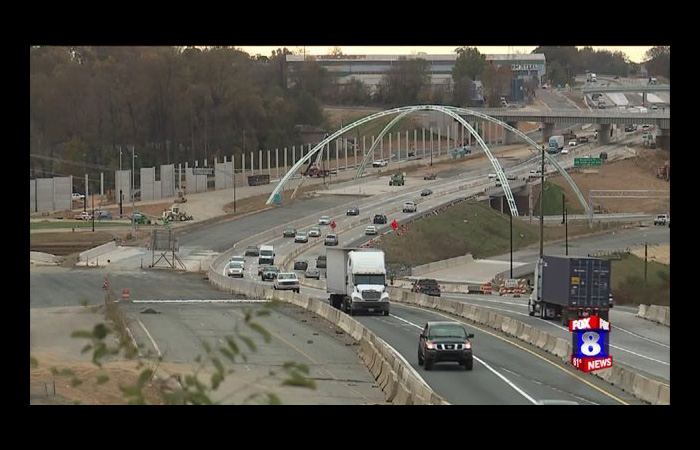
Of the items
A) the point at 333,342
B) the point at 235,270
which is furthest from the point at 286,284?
the point at 333,342

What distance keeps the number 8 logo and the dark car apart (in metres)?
4.21

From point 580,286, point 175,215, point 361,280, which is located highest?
point 175,215

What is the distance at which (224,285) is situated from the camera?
87812mm

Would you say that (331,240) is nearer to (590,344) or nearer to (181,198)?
(181,198)

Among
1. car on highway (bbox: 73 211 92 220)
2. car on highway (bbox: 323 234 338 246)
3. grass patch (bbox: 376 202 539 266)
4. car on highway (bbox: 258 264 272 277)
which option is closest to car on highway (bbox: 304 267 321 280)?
car on highway (bbox: 258 264 272 277)

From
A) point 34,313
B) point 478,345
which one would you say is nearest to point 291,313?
point 34,313

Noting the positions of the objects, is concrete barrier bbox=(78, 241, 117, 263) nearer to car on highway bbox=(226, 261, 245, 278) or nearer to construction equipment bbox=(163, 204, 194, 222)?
car on highway bbox=(226, 261, 245, 278)

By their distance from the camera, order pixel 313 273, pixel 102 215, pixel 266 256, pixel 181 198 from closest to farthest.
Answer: pixel 313 273
pixel 266 256
pixel 102 215
pixel 181 198

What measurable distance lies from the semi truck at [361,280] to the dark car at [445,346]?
1984 centimetres

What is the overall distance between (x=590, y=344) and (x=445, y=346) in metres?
6.21

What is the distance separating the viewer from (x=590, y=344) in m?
38.1

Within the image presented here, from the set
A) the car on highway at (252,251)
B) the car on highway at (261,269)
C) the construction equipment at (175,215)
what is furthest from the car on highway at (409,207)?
the car on highway at (261,269)
